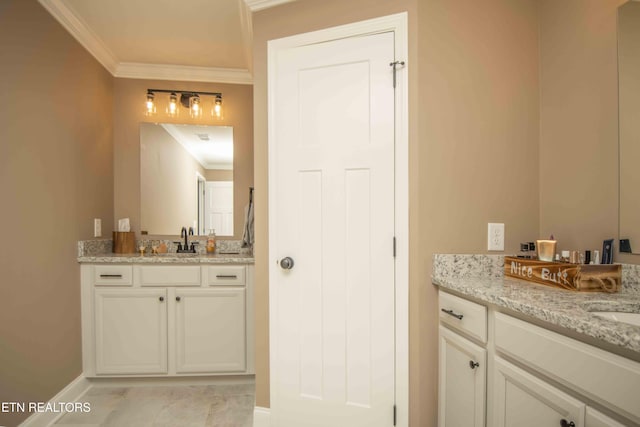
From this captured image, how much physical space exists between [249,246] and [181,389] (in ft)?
4.01

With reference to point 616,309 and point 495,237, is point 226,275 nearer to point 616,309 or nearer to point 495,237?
point 495,237

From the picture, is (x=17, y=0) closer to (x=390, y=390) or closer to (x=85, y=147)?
(x=85, y=147)

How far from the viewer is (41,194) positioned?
202cm

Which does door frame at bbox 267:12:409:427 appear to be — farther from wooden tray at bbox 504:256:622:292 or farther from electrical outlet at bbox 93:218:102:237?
electrical outlet at bbox 93:218:102:237

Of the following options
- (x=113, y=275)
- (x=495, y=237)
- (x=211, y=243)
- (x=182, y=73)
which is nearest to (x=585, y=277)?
(x=495, y=237)

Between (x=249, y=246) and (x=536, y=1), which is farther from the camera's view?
(x=249, y=246)

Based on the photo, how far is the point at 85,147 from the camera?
8.29 ft

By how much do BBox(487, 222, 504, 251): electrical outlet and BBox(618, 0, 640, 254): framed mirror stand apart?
457 mm

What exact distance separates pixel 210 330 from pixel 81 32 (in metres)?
2.43

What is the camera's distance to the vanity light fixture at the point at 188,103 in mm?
3006

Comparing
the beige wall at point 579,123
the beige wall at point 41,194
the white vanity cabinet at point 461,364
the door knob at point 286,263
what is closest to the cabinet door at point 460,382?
the white vanity cabinet at point 461,364

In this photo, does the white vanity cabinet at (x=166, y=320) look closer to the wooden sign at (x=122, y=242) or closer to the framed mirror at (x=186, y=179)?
the wooden sign at (x=122, y=242)

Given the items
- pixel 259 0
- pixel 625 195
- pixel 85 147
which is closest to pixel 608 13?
pixel 625 195

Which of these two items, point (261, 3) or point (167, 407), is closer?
point (261, 3)
